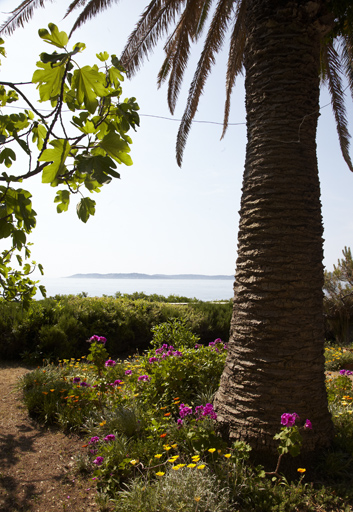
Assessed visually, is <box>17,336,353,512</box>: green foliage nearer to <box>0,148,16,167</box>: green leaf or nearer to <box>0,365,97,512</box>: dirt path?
<box>0,365,97,512</box>: dirt path

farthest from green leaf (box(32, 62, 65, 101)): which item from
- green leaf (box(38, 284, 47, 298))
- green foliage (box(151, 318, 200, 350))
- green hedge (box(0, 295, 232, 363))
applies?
green hedge (box(0, 295, 232, 363))

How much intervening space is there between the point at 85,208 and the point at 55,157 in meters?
0.41

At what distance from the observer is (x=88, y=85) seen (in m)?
1.44

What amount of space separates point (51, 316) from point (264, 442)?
4847mm

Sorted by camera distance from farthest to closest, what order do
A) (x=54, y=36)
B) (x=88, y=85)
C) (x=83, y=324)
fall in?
(x=83, y=324) → (x=88, y=85) → (x=54, y=36)

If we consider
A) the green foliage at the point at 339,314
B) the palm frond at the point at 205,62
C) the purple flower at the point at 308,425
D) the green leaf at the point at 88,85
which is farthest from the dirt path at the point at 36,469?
the green foliage at the point at 339,314

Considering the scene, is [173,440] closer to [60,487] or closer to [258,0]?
[60,487]

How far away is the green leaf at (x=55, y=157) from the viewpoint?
49.6 inches

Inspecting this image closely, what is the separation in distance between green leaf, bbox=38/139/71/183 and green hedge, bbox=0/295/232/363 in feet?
14.6

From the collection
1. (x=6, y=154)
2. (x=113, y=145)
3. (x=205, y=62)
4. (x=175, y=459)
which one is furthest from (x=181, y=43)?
(x=175, y=459)

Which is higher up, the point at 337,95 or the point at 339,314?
the point at 337,95

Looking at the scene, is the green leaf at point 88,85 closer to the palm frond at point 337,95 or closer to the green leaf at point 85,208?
the green leaf at point 85,208

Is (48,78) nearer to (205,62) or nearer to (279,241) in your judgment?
(279,241)

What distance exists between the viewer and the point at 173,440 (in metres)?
3.05
